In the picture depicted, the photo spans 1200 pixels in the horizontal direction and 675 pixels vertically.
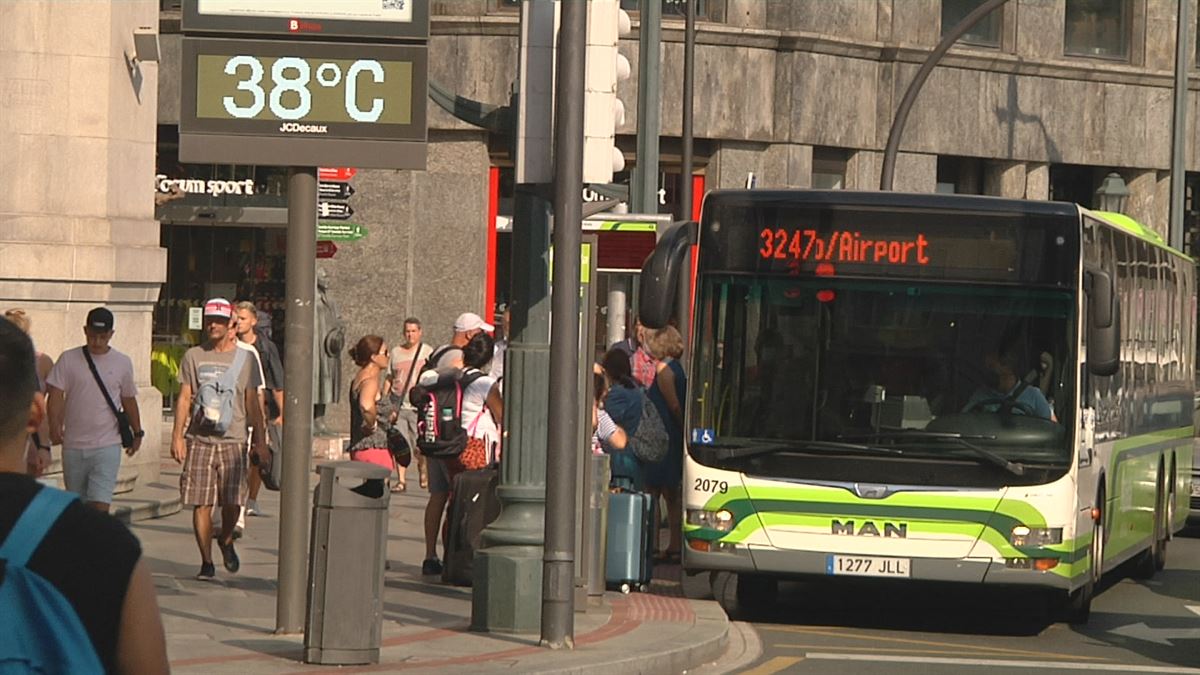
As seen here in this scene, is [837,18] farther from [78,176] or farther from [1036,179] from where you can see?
[78,176]

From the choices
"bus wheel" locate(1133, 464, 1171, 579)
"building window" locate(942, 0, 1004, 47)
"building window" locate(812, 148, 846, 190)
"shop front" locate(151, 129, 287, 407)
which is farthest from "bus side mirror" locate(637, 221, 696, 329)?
"building window" locate(942, 0, 1004, 47)

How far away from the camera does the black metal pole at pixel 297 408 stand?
10.7m

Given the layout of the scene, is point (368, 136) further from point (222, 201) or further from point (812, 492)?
point (222, 201)

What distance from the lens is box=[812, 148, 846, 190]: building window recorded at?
30125 mm

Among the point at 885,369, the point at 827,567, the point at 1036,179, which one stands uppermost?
the point at 1036,179

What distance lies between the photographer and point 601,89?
37.3 ft

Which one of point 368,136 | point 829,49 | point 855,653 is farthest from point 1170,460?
point 829,49

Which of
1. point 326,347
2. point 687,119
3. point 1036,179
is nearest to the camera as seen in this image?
point 687,119

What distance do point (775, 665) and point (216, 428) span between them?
3.83 m

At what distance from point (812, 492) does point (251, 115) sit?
4283 mm

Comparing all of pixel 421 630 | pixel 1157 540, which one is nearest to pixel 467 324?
pixel 421 630

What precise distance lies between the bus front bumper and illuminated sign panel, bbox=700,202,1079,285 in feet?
5.56

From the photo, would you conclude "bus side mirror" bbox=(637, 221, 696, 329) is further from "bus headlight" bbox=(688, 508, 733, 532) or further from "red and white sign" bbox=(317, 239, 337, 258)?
"red and white sign" bbox=(317, 239, 337, 258)

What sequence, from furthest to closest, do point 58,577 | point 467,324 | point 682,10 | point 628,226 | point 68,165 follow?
point 682,10
point 68,165
point 628,226
point 467,324
point 58,577
